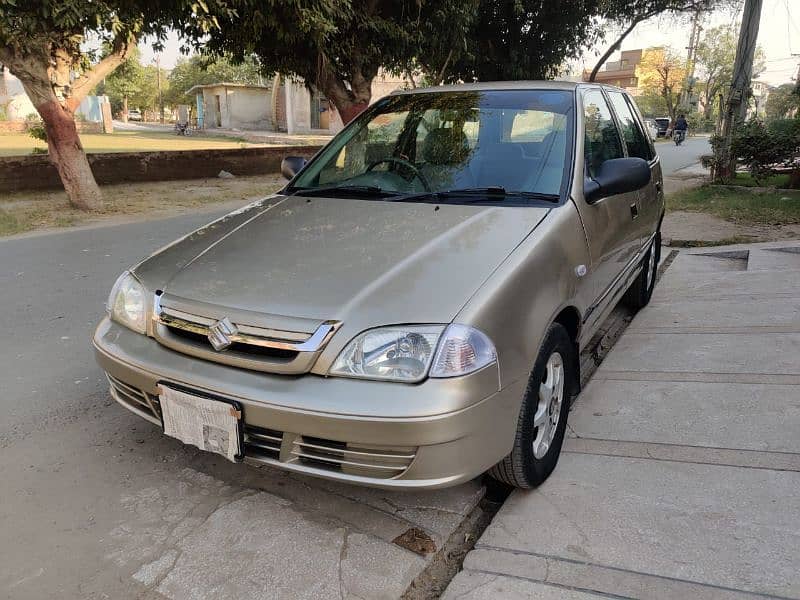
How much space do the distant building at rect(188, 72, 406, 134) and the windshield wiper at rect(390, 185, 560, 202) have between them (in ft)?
120

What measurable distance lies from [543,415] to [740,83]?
1165 cm

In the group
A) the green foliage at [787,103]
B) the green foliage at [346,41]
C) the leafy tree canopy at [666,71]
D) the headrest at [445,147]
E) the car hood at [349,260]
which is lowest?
the car hood at [349,260]

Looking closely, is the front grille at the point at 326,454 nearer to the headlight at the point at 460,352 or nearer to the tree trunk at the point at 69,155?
the headlight at the point at 460,352

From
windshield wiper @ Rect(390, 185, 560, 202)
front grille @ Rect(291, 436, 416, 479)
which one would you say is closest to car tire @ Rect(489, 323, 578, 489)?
front grille @ Rect(291, 436, 416, 479)

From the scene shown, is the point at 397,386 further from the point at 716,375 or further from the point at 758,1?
the point at 758,1

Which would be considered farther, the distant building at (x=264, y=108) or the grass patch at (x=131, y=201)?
the distant building at (x=264, y=108)

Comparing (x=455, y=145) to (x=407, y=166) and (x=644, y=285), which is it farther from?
(x=644, y=285)

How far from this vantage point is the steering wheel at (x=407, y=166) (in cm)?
322

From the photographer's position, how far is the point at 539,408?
8.53 ft

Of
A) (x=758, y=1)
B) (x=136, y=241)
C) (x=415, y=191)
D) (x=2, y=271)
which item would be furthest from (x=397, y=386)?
(x=758, y=1)

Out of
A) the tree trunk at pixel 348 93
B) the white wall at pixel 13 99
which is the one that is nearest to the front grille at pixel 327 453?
the tree trunk at pixel 348 93

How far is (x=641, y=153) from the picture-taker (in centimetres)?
457

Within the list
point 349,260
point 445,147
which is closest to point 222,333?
point 349,260

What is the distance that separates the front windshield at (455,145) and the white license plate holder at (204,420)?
58.8 inches
